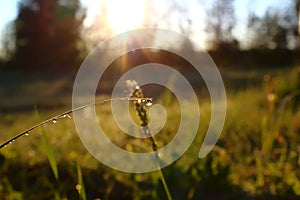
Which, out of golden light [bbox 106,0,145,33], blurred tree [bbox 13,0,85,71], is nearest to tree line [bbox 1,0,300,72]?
blurred tree [bbox 13,0,85,71]

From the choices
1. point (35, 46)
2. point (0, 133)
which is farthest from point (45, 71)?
point (0, 133)

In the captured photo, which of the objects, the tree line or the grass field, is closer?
the grass field

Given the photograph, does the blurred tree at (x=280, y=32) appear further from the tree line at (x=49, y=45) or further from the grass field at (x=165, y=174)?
the grass field at (x=165, y=174)

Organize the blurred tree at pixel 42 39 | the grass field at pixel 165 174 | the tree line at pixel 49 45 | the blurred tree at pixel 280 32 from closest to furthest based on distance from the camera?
the grass field at pixel 165 174, the blurred tree at pixel 280 32, the tree line at pixel 49 45, the blurred tree at pixel 42 39

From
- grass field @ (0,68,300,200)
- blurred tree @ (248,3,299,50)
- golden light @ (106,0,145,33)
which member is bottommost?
grass field @ (0,68,300,200)

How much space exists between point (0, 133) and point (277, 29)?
11.5 meters

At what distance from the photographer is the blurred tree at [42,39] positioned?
62.8 ft

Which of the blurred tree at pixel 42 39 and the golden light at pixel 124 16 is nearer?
the golden light at pixel 124 16

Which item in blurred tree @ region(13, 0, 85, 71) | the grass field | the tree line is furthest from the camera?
blurred tree @ region(13, 0, 85, 71)

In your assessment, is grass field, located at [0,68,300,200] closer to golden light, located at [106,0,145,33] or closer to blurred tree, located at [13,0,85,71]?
golden light, located at [106,0,145,33]

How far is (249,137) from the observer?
9.86 feet

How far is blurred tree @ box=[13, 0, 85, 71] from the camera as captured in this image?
19155 mm

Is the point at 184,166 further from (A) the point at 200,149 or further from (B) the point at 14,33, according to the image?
(B) the point at 14,33

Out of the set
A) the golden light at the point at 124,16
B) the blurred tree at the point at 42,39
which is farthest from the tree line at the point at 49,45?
the golden light at the point at 124,16
